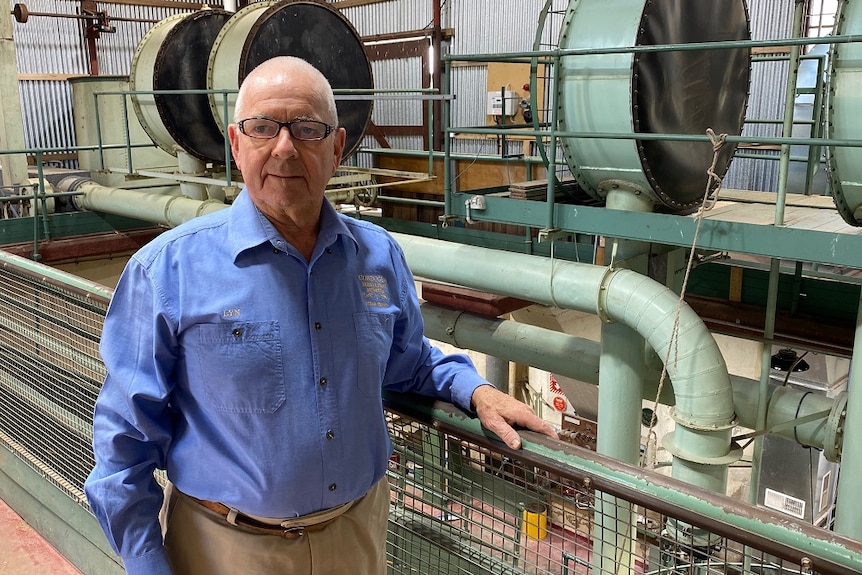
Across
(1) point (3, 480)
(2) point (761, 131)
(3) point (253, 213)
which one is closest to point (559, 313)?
(2) point (761, 131)

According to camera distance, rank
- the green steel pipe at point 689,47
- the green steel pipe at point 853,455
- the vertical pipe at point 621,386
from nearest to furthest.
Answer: the green steel pipe at point 689,47, the green steel pipe at point 853,455, the vertical pipe at point 621,386

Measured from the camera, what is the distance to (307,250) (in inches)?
75.1

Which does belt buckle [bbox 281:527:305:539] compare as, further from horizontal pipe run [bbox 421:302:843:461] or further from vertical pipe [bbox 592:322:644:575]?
horizontal pipe run [bbox 421:302:843:461]

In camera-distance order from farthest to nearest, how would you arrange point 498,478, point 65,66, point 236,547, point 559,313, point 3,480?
point 65,66, point 559,313, point 3,480, point 498,478, point 236,547

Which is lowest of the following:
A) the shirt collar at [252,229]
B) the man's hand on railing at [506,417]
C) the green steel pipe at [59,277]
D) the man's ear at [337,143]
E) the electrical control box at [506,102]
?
the man's hand on railing at [506,417]

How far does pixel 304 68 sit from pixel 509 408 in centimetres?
103

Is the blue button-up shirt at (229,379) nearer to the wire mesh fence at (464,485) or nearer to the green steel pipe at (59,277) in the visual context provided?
the wire mesh fence at (464,485)

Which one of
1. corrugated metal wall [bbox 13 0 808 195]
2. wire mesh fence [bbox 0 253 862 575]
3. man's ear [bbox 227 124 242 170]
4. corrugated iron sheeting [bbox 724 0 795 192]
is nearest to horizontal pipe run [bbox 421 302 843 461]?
wire mesh fence [bbox 0 253 862 575]

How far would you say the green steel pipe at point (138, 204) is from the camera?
8.28 m

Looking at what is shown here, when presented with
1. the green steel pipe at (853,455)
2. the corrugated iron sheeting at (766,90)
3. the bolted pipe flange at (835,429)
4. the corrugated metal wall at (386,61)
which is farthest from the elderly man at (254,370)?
the corrugated metal wall at (386,61)

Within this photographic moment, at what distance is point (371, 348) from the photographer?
194 cm

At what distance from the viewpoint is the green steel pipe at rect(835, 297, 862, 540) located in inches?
168

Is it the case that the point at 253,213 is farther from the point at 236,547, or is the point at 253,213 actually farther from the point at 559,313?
the point at 559,313

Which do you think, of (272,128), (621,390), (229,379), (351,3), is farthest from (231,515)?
(351,3)
